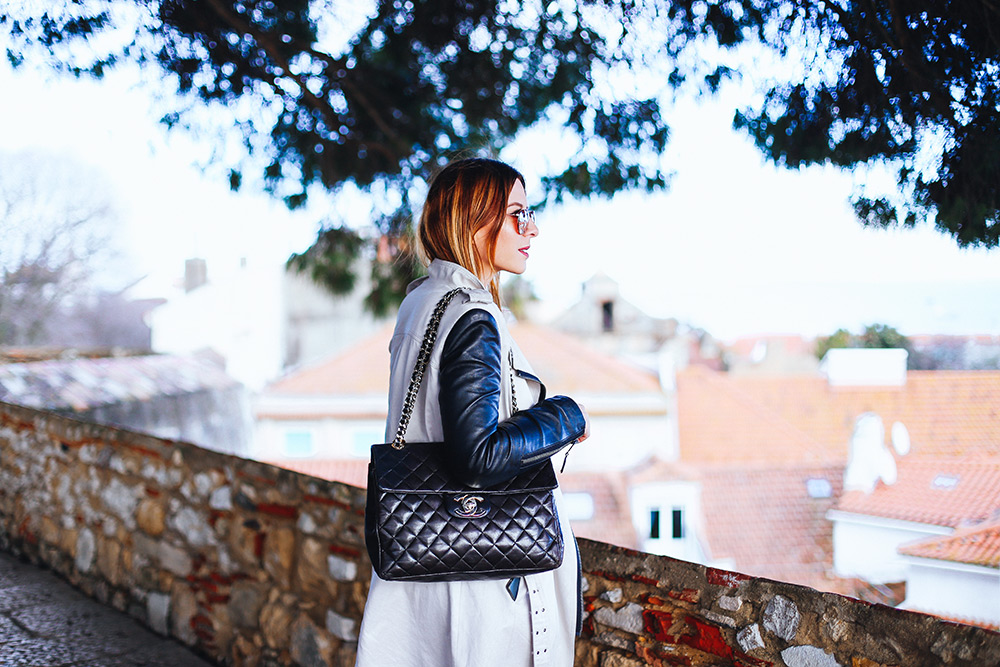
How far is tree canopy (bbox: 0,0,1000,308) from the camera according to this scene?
5.65ft

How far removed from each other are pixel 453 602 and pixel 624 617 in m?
0.54

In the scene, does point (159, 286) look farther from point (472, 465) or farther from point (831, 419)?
point (472, 465)

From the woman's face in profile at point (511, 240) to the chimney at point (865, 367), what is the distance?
7.36 metres

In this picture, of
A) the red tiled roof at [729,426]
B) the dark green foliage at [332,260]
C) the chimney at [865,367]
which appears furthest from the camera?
the red tiled roof at [729,426]

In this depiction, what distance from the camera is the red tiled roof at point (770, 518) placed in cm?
1662

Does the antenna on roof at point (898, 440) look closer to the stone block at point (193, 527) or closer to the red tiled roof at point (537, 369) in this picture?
the stone block at point (193, 527)

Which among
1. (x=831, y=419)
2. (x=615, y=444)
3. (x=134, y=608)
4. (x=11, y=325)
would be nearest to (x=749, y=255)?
(x=831, y=419)

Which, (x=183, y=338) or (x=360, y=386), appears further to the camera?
(x=360, y=386)

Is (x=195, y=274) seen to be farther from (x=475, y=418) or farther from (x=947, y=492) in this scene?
(x=475, y=418)

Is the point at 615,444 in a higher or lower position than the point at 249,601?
lower

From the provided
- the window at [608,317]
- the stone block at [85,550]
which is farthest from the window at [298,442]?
the stone block at [85,550]

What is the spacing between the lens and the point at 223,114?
394 cm

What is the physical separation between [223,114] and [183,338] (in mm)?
13657

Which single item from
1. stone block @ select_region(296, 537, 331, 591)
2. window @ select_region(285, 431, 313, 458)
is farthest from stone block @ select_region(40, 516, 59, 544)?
window @ select_region(285, 431, 313, 458)
